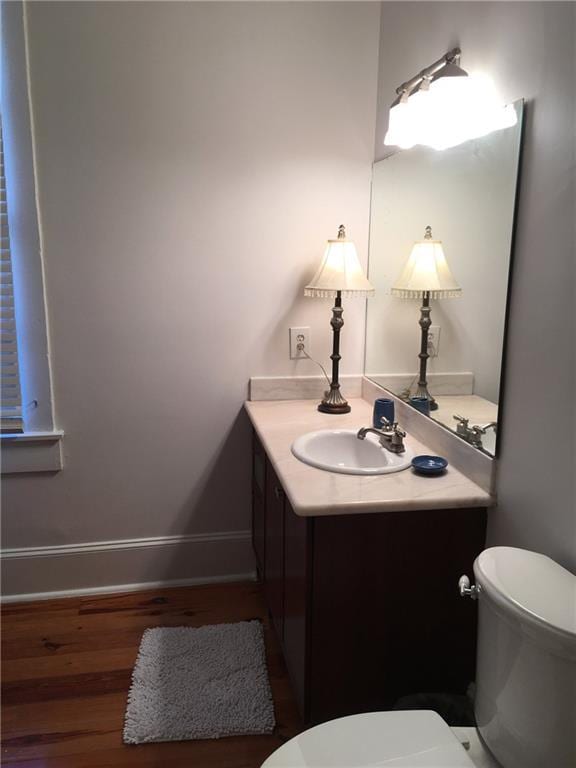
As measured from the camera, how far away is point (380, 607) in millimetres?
1492

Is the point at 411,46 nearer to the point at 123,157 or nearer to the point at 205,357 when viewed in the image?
the point at 123,157

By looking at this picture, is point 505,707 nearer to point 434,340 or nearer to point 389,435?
point 389,435

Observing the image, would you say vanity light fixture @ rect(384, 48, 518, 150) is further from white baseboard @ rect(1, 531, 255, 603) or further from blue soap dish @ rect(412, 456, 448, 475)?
white baseboard @ rect(1, 531, 255, 603)

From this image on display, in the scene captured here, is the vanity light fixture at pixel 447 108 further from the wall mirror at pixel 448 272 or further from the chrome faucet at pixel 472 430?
the chrome faucet at pixel 472 430

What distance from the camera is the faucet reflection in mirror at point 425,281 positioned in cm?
174

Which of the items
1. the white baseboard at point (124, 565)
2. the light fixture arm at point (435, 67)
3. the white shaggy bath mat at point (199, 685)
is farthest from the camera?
the white baseboard at point (124, 565)

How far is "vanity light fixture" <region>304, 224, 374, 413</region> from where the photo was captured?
211cm

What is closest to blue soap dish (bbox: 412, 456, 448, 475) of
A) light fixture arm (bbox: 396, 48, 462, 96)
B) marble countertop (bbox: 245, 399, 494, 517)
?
marble countertop (bbox: 245, 399, 494, 517)

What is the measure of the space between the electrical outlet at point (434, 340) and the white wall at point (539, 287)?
410 mm

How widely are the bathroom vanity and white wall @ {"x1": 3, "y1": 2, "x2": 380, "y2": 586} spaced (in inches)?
34.4

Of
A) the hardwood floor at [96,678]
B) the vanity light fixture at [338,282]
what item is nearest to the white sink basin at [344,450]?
the vanity light fixture at [338,282]

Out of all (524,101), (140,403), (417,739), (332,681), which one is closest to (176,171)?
(140,403)

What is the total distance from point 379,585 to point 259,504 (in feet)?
2.63

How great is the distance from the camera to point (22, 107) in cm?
200
